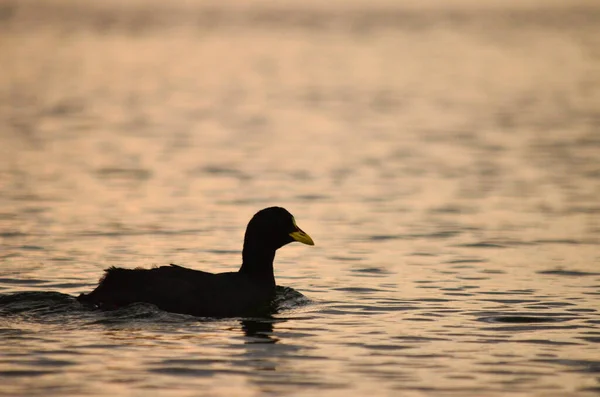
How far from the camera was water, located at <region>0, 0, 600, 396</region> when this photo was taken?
1446 cm

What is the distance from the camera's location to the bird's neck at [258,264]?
1827cm

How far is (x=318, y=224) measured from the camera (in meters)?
25.2

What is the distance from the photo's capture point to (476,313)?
1748 centimetres

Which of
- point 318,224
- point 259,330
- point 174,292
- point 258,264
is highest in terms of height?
point 318,224

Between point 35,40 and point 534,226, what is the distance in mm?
70545

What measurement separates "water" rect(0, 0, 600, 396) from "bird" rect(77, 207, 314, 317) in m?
0.24

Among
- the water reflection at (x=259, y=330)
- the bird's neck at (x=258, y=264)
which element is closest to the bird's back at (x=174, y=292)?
the water reflection at (x=259, y=330)

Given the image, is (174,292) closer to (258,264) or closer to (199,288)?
(199,288)

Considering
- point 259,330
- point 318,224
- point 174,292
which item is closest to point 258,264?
point 174,292

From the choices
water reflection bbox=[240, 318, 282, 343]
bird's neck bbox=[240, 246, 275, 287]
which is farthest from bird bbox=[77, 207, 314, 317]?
water reflection bbox=[240, 318, 282, 343]

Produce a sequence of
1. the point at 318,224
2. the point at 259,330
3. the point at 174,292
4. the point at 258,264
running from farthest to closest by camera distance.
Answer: the point at 318,224
the point at 258,264
the point at 174,292
the point at 259,330

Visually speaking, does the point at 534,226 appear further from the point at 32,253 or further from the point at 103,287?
the point at 103,287

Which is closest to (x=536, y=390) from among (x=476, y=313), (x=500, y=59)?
(x=476, y=313)

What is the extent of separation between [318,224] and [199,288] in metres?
8.47
